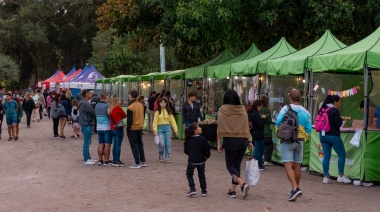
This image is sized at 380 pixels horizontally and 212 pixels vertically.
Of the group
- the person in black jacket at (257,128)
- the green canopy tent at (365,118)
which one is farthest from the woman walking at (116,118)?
the green canopy tent at (365,118)

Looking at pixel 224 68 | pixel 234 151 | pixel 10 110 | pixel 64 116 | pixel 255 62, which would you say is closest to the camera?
pixel 234 151

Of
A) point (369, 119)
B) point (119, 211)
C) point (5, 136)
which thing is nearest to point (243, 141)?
point (119, 211)

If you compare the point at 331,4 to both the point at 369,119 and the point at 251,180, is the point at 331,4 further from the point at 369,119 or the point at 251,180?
the point at 251,180

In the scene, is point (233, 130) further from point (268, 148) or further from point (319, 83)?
point (319, 83)

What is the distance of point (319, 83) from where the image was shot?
1445 cm

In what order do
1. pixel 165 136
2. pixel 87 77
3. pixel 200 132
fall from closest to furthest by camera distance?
pixel 200 132
pixel 165 136
pixel 87 77

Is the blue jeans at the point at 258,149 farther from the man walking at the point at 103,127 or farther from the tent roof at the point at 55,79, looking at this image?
the tent roof at the point at 55,79

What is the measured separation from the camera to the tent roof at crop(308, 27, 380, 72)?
11182mm

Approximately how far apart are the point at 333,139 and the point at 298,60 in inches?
106

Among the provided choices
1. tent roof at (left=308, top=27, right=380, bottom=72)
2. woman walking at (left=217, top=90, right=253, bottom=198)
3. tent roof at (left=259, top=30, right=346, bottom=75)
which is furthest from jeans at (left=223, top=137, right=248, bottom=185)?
tent roof at (left=259, top=30, right=346, bottom=75)

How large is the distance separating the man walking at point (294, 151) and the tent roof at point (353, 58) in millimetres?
2026

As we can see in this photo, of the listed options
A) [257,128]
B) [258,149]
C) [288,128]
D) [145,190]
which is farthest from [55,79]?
[288,128]

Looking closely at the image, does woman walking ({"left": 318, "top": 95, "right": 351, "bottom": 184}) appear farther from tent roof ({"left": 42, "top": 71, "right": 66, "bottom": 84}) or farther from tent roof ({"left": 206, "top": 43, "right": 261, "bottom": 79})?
tent roof ({"left": 42, "top": 71, "right": 66, "bottom": 84})

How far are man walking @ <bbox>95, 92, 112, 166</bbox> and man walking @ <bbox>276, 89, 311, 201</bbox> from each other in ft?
18.5
